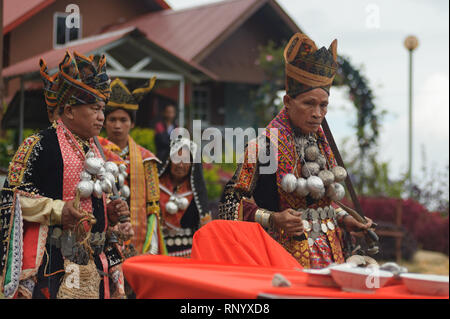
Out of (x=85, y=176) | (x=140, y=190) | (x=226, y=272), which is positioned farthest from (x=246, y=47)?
(x=226, y=272)

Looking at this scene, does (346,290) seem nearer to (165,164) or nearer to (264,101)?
(165,164)

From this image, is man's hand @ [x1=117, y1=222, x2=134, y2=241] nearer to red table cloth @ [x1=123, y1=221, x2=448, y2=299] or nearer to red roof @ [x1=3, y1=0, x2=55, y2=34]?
red table cloth @ [x1=123, y1=221, x2=448, y2=299]

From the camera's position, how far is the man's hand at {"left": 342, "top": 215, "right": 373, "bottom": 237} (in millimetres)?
3928

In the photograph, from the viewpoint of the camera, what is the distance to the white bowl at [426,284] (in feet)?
6.97

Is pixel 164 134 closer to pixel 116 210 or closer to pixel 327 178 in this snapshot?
pixel 116 210

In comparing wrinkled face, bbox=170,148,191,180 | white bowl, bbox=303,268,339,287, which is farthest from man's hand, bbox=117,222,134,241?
white bowl, bbox=303,268,339,287

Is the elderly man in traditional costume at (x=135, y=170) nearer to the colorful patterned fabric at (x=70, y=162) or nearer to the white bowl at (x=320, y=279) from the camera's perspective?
the colorful patterned fabric at (x=70, y=162)

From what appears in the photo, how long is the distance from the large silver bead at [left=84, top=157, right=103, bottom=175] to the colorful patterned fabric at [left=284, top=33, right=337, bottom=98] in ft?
4.14

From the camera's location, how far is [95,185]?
404 cm

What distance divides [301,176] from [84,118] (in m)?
1.43

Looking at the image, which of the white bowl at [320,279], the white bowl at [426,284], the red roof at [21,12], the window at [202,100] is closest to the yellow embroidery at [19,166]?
the white bowl at [320,279]

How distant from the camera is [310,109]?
12.9 feet

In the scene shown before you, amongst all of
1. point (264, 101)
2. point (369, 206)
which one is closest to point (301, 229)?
point (369, 206)
